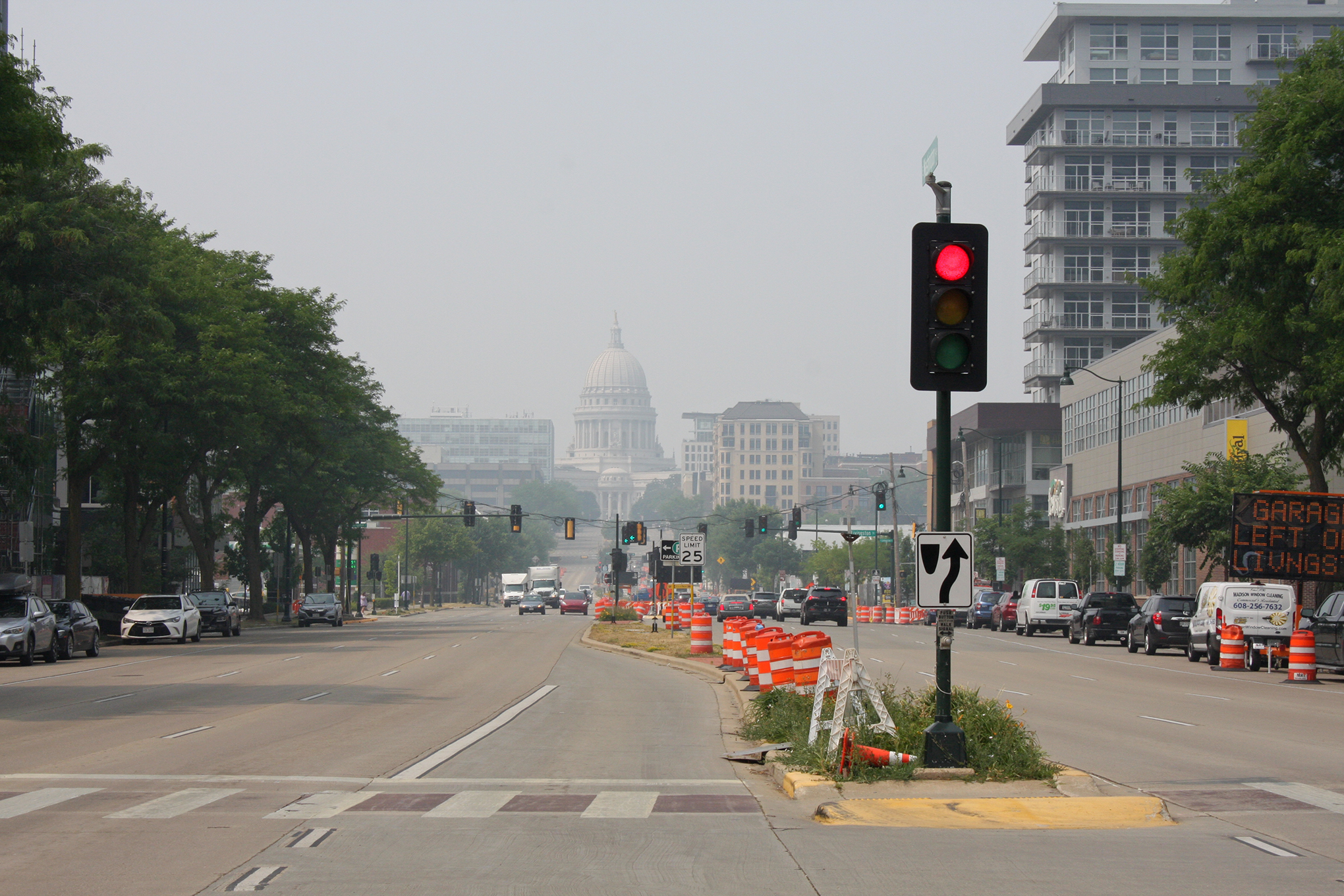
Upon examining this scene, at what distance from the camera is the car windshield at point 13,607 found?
3159 centimetres

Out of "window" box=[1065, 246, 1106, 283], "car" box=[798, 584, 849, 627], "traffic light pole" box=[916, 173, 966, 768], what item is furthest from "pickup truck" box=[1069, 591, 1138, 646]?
"window" box=[1065, 246, 1106, 283]

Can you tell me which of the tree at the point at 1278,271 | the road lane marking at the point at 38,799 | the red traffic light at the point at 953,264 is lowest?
the road lane marking at the point at 38,799

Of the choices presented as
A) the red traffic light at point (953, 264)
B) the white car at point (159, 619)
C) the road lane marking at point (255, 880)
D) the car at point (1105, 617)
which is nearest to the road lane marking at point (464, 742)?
the road lane marking at point (255, 880)

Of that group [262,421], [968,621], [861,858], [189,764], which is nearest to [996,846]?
[861,858]

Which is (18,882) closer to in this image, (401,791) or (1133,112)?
(401,791)

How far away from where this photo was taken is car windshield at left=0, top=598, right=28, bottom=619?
104 feet

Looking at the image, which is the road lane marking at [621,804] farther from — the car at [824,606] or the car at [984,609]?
the car at [984,609]

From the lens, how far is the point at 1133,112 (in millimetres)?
116438

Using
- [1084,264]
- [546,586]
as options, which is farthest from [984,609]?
[1084,264]

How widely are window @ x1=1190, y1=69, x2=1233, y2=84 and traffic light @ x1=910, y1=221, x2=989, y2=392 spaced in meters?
117

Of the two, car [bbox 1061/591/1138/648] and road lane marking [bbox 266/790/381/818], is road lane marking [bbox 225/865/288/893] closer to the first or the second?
road lane marking [bbox 266/790/381/818]

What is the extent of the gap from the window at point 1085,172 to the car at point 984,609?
58651 mm

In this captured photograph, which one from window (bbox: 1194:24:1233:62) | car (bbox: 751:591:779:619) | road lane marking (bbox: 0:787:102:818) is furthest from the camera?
window (bbox: 1194:24:1233:62)

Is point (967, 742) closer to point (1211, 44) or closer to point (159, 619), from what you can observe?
point (159, 619)
